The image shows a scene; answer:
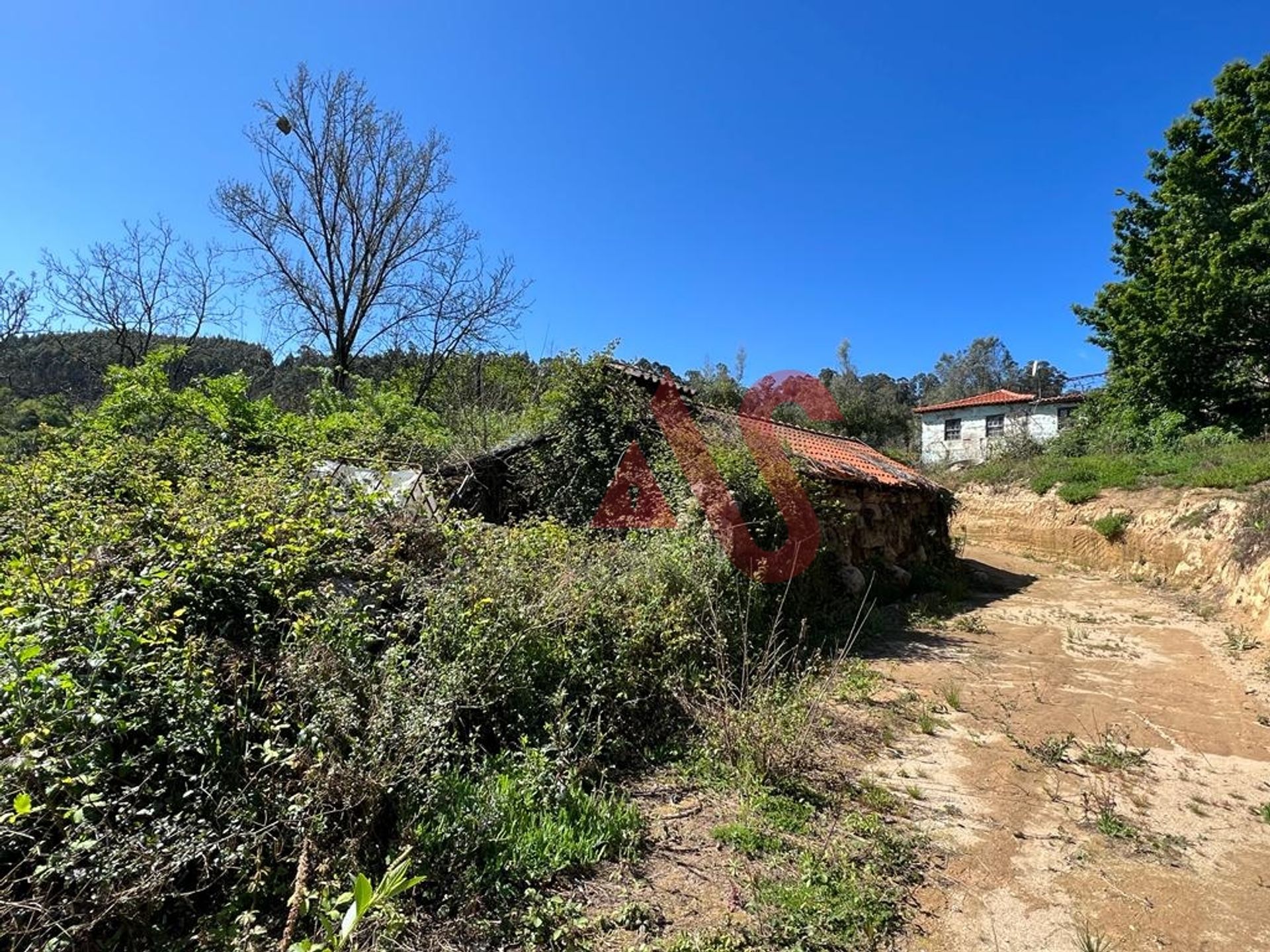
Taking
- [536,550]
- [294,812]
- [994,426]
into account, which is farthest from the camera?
[994,426]

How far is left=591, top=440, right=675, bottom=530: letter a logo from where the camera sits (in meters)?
8.98

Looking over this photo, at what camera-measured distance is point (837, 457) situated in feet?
43.2

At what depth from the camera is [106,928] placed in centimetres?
231

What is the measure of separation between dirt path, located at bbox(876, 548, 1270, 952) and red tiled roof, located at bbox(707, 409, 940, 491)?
130 inches

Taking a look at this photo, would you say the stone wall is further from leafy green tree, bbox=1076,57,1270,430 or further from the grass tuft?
leafy green tree, bbox=1076,57,1270,430

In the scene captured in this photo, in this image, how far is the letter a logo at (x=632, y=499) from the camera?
898 cm

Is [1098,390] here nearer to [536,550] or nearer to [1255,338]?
[1255,338]

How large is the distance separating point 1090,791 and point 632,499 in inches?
247

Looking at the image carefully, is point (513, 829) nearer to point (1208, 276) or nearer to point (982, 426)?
point (1208, 276)

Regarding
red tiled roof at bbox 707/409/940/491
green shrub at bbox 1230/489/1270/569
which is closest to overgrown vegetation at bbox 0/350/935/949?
red tiled roof at bbox 707/409/940/491

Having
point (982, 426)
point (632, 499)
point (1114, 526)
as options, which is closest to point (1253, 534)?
point (1114, 526)

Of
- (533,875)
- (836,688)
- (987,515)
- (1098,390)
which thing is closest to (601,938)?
(533,875)

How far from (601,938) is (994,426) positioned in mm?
34954

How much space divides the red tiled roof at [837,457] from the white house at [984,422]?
1566 centimetres
